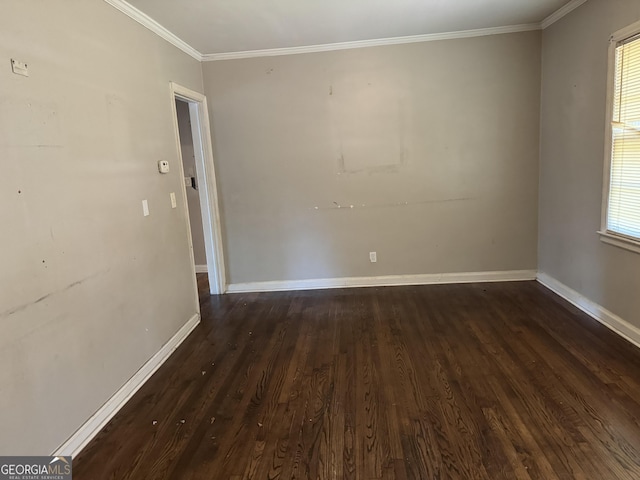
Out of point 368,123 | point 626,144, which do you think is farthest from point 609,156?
point 368,123

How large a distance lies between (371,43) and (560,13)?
1.69 m

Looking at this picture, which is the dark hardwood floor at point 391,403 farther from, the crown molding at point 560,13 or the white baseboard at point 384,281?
the crown molding at point 560,13

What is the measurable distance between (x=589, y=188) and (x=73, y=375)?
3910 millimetres

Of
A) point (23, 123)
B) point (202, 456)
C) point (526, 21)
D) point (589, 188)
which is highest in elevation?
point (526, 21)

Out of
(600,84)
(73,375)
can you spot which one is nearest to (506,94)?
(600,84)

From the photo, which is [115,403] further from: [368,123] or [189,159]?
[189,159]

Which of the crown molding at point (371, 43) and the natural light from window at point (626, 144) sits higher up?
the crown molding at point (371, 43)

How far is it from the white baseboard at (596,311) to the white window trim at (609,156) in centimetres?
56

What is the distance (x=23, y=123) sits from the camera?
1812 mm

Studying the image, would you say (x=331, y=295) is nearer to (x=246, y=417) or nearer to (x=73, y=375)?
(x=246, y=417)

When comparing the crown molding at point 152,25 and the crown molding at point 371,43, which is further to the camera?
the crown molding at point 371,43

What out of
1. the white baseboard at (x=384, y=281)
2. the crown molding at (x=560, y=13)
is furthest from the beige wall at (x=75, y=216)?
the crown molding at (x=560, y=13)

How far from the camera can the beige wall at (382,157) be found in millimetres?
4027

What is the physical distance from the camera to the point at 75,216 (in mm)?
2125
